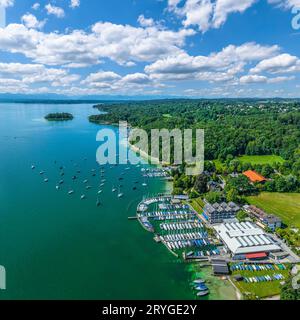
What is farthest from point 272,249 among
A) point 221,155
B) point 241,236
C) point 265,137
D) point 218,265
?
point 265,137

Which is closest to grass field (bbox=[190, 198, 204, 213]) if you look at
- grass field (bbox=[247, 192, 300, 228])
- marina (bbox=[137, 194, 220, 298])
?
marina (bbox=[137, 194, 220, 298])

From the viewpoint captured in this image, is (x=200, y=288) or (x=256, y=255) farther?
(x=256, y=255)

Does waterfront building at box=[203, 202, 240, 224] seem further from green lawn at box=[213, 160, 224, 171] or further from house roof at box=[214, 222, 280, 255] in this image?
green lawn at box=[213, 160, 224, 171]

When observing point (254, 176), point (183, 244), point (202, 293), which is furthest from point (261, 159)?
point (202, 293)

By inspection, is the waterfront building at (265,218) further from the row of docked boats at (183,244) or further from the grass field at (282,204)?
the row of docked boats at (183,244)

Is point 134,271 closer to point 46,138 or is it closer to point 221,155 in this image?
point 221,155

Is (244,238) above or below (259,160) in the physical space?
below

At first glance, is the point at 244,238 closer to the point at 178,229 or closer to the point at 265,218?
the point at 265,218

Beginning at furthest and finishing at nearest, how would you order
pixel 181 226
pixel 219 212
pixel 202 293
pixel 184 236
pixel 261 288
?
pixel 219 212
pixel 181 226
pixel 184 236
pixel 261 288
pixel 202 293
